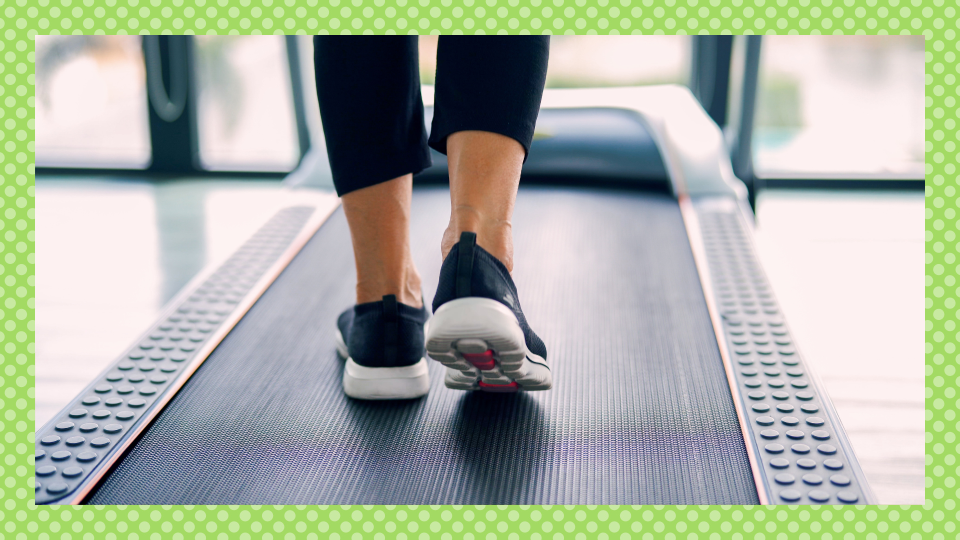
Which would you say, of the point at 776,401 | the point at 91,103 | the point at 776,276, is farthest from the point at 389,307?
the point at 91,103

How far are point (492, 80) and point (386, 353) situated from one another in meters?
0.42

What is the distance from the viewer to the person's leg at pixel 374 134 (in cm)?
93

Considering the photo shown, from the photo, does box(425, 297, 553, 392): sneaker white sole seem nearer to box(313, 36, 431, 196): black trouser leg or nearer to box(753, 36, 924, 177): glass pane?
box(313, 36, 431, 196): black trouser leg

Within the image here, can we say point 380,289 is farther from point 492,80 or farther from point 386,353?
point 492,80

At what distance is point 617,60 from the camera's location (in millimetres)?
2990

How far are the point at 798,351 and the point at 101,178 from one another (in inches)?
108

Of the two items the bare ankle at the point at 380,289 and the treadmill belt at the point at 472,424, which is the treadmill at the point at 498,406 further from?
the bare ankle at the point at 380,289

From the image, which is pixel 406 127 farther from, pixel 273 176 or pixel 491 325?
pixel 273 176

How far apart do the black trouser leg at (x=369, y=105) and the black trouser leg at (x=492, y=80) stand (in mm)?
86

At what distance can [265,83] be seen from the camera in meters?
3.20

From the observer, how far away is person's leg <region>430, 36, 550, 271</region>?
86cm

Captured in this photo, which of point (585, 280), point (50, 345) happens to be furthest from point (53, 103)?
point (585, 280)

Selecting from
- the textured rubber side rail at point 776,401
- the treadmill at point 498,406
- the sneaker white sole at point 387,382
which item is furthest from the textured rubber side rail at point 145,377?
the textured rubber side rail at point 776,401

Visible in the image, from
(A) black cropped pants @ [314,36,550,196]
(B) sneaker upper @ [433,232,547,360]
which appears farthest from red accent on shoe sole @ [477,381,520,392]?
(A) black cropped pants @ [314,36,550,196]
